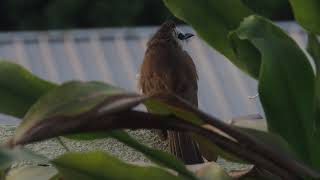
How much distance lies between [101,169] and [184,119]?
0.10 metres

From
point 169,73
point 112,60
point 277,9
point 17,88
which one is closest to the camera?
point 17,88

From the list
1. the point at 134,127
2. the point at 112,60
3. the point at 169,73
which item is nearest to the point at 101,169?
the point at 134,127

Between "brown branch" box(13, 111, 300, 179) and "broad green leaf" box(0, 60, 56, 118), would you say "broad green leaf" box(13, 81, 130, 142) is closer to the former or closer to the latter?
"brown branch" box(13, 111, 300, 179)

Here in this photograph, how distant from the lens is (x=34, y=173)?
1119mm

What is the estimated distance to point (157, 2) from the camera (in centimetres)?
1557

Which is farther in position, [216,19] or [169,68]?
[169,68]

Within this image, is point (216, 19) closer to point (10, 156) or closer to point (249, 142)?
point (249, 142)

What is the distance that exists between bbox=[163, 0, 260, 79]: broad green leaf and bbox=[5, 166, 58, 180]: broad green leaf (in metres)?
0.34

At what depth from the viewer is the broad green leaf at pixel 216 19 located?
53.9 inches

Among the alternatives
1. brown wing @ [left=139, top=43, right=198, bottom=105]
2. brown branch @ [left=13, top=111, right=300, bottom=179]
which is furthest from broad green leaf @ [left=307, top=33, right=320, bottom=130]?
brown wing @ [left=139, top=43, right=198, bottom=105]

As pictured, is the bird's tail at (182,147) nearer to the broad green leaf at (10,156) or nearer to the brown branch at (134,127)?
the brown branch at (134,127)

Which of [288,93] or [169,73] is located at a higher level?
[288,93]

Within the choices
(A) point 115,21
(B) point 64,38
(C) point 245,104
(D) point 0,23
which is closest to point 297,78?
(C) point 245,104

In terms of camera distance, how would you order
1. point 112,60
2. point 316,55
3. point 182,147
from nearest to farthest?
point 316,55 → point 182,147 → point 112,60
